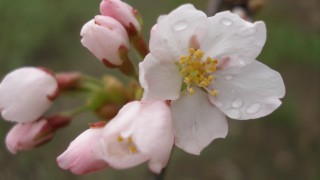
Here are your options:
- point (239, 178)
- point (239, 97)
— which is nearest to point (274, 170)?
point (239, 178)

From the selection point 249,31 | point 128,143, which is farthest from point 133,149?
point 249,31

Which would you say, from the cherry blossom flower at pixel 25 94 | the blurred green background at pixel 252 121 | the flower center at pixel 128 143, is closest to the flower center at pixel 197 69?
the flower center at pixel 128 143

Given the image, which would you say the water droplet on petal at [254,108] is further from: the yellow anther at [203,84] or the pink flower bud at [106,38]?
the pink flower bud at [106,38]

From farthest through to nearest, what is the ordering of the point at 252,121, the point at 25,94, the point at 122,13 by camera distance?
1. the point at 252,121
2. the point at 25,94
3. the point at 122,13

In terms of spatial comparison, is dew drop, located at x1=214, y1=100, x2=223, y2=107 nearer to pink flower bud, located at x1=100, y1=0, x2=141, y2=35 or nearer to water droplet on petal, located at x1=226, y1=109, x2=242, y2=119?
water droplet on petal, located at x1=226, y1=109, x2=242, y2=119

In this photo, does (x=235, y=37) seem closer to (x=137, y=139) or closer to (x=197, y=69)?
(x=197, y=69)


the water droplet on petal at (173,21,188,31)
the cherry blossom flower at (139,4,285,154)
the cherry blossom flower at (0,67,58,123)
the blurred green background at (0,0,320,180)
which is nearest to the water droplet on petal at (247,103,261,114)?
the cherry blossom flower at (139,4,285,154)

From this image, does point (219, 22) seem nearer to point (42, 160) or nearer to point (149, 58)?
point (149, 58)
